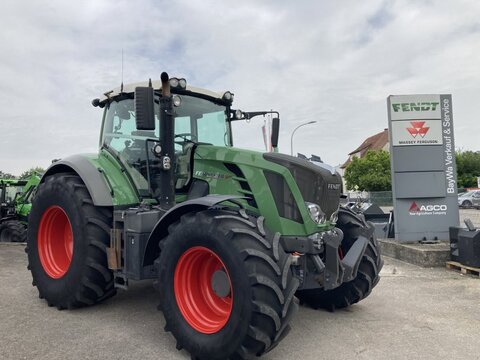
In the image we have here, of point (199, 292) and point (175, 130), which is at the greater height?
point (175, 130)

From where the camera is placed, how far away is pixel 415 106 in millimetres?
9711

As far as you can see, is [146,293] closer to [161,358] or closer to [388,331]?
[161,358]

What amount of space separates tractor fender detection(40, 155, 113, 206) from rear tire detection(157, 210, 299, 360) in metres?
1.26

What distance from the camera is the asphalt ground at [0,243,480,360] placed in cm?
381

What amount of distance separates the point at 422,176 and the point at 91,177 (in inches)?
287

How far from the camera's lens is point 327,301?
512cm

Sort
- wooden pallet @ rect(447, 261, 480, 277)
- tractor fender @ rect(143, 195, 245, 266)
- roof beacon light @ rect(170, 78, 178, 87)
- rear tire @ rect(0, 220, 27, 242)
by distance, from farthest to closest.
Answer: rear tire @ rect(0, 220, 27, 242) < wooden pallet @ rect(447, 261, 480, 277) < roof beacon light @ rect(170, 78, 178, 87) < tractor fender @ rect(143, 195, 245, 266)

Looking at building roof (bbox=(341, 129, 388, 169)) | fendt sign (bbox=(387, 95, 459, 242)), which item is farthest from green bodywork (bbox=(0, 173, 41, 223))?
building roof (bbox=(341, 129, 388, 169))

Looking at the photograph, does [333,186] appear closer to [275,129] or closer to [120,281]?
[275,129]

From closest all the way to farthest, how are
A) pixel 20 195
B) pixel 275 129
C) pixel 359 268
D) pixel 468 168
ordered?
pixel 359 268, pixel 275 129, pixel 20 195, pixel 468 168

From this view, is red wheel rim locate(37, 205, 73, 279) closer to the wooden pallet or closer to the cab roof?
the cab roof

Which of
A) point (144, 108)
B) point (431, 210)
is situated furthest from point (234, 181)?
point (431, 210)

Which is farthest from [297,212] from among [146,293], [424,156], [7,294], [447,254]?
[424,156]

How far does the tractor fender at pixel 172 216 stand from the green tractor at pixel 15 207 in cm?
911
